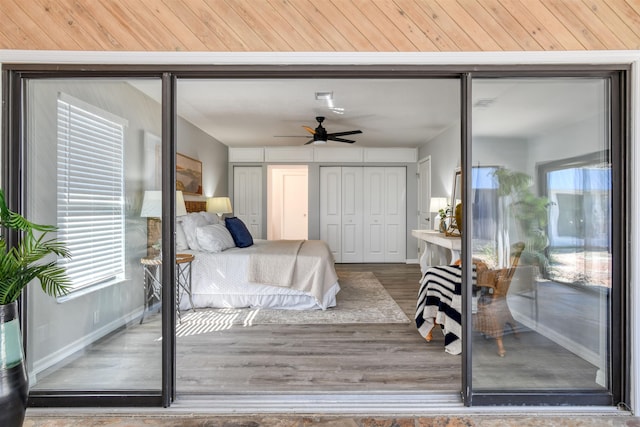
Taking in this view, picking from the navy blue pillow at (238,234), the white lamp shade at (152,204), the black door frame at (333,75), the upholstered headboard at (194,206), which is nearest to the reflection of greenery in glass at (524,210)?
the black door frame at (333,75)

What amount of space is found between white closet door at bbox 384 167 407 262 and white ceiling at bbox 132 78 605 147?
0.70m

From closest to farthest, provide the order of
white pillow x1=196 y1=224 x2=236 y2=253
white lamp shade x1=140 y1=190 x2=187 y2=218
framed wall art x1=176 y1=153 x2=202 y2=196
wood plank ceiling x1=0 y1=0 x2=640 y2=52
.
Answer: wood plank ceiling x1=0 y1=0 x2=640 y2=52 < white lamp shade x1=140 y1=190 x2=187 y2=218 < white pillow x1=196 y1=224 x2=236 y2=253 < framed wall art x1=176 y1=153 x2=202 y2=196

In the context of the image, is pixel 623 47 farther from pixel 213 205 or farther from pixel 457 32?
pixel 213 205

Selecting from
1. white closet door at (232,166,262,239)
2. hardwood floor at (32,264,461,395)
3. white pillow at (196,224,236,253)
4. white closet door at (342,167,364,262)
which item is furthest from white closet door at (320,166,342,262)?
hardwood floor at (32,264,461,395)

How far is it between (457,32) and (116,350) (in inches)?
106

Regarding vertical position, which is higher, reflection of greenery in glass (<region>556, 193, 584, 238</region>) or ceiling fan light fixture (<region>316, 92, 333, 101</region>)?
ceiling fan light fixture (<region>316, 92, 333, 101</region>)

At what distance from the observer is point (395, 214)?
756 cm

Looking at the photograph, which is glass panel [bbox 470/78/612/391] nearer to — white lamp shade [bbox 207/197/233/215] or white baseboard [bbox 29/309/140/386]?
white baseboard [bbox 29/309/140/386]

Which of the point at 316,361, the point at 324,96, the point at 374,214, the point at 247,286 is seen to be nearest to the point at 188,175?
the point at 247,286

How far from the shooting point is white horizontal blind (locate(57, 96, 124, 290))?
214 centimetres

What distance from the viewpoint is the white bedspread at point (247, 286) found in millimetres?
4016

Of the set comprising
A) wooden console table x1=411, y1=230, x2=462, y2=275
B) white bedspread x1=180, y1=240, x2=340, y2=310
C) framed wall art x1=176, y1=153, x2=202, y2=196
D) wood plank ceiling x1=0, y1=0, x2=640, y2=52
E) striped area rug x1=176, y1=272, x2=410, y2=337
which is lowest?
striped area rug x1=176, y1=272, x2=410, y2=337

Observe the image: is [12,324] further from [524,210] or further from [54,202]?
[524,210]

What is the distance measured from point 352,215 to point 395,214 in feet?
2.95
